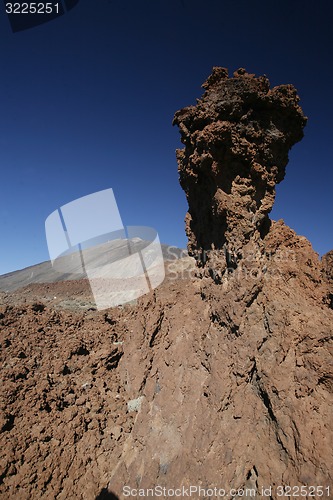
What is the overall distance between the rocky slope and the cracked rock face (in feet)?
0.07

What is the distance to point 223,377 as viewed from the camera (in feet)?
14.4

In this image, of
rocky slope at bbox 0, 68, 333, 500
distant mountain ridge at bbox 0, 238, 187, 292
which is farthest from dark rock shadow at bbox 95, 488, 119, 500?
distant mountain ridge at bbox 0, 238, 187, 292

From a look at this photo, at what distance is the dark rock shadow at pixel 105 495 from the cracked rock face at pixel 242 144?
463cm

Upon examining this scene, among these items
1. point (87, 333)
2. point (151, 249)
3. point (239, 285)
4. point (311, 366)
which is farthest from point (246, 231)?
point (151, 249)

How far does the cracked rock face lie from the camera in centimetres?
429

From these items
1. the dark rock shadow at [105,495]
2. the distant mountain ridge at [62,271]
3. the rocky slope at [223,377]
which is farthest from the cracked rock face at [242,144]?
the distant mountain ridge at [62,271]

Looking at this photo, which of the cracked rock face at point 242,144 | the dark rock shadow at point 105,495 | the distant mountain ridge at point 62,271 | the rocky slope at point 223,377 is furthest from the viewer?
the distant mountain ridge at point 62,271

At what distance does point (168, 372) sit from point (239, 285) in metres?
2.57

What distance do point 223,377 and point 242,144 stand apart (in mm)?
3785

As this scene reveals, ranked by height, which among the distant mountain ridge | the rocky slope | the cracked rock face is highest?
the distant mountain ridge

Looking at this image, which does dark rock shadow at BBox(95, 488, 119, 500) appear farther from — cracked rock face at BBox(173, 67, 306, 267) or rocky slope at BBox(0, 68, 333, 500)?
cracked rock face at BBox(173, 67, 306, 267)

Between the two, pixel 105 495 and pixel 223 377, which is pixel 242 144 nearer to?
pixel 223 377

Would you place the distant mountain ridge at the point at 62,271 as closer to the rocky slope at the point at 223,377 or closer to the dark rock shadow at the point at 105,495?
the rocky slope at the point at 223,377

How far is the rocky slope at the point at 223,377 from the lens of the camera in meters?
3.77
